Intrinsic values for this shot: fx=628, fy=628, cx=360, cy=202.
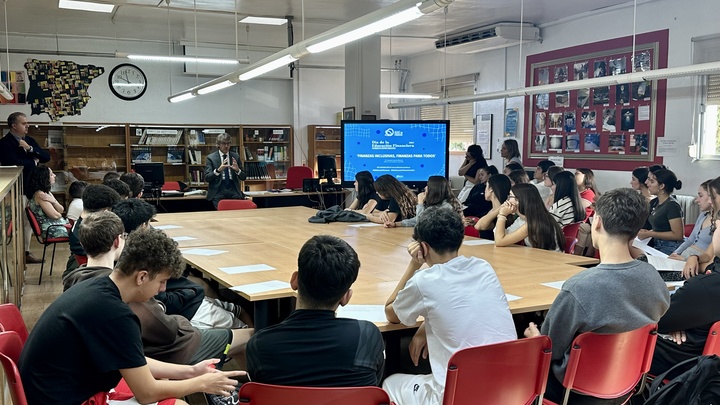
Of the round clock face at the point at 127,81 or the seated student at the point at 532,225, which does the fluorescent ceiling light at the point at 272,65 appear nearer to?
the seated student at the point at 532,225

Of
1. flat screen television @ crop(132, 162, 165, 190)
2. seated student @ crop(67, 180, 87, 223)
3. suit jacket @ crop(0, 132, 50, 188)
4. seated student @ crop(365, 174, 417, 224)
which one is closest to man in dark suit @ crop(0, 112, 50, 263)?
suit jacket @ crop(0, 132, 50, 188)

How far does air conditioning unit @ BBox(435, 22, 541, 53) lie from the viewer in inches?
360

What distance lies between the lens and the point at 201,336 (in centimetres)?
305

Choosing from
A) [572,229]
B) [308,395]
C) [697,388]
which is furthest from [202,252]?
[697,388]

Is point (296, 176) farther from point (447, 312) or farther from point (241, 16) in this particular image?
point (447, 312)

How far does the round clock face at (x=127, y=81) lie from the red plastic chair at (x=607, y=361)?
1093cm

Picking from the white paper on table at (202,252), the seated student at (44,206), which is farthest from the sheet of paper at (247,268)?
the seated student at (44,206)

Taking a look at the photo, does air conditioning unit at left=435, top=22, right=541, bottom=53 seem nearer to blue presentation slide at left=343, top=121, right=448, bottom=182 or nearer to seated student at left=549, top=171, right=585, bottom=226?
blue presentation slide at left=343, top=121, right=448, bottom=182

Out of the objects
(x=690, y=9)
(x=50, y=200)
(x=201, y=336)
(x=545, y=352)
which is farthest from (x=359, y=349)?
(x=690, y=9)

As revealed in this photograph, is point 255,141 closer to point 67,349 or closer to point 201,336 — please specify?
point 201,336

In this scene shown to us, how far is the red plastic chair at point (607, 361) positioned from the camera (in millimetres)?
2402

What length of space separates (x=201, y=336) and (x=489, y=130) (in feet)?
28.1

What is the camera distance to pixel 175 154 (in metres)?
12.2

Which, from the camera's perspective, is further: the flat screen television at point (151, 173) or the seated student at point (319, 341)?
the flat screen television at point (151, 173)
